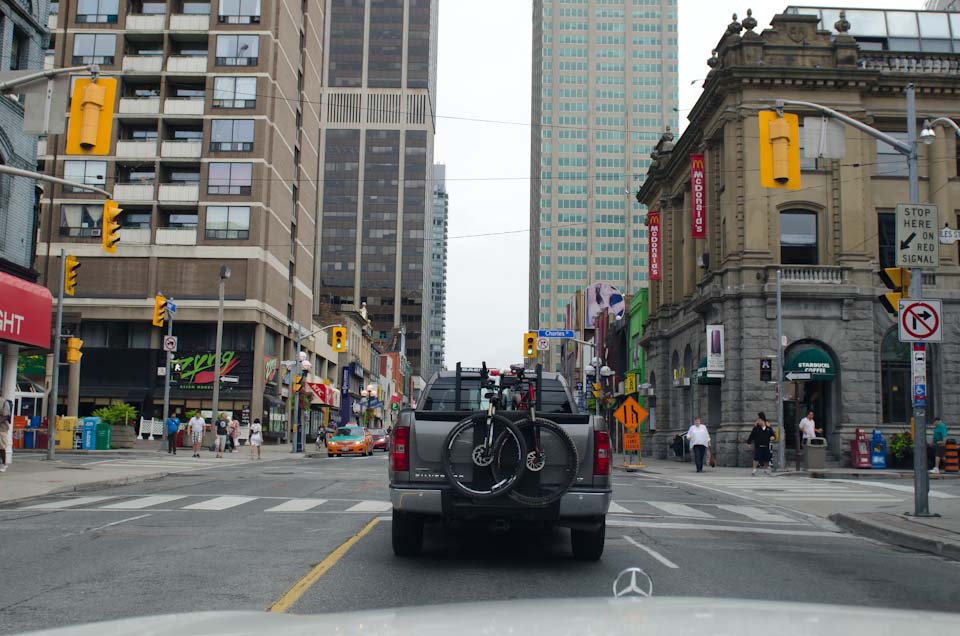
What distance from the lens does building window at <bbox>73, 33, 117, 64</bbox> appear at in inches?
2250

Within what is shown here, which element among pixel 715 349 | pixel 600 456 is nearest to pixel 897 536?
pixel 600 456

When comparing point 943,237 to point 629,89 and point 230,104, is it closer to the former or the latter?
point 230,104

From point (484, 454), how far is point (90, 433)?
33412 mm

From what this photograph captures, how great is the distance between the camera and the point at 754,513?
1695 centimetres

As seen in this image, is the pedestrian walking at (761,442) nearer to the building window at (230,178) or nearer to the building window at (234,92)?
the building window at (230,178)

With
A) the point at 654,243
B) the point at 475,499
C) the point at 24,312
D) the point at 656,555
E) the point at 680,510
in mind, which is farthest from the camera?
the point at 654,243

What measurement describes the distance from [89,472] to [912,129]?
68.0 ft

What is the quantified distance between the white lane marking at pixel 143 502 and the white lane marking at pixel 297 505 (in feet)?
7.00

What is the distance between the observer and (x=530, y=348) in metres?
41.8

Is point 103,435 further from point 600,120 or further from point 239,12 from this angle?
point 600,120

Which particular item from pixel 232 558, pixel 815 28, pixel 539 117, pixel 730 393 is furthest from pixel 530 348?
pixel 539 117

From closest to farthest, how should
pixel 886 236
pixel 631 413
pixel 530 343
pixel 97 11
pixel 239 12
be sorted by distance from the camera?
pixel 631 413
pixel 886 236
pixel 530 343
pixel 97 11
pixel 239 12

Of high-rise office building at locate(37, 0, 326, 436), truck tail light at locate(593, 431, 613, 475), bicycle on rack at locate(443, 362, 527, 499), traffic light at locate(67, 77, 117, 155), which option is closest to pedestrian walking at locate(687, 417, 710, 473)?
traffic light at locate(67, 77, 117, 155)

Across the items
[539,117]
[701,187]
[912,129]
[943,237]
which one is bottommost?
[943,237]
